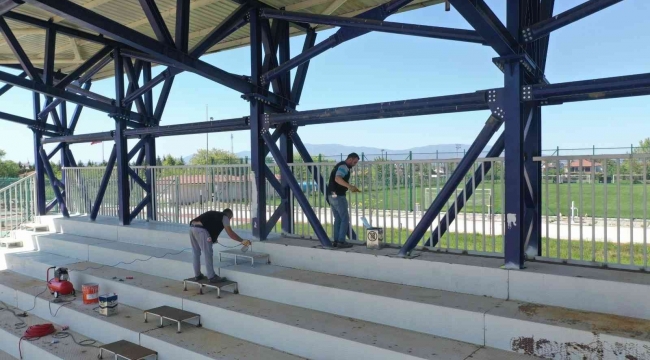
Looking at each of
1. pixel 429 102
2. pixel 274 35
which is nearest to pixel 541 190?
pixel 429 102

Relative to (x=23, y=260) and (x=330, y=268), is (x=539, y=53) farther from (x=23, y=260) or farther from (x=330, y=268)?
(x=23, y=260)

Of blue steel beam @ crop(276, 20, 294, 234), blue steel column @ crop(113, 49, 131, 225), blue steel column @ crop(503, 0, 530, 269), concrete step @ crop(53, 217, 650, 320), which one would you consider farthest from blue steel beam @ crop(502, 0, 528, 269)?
blue steel column @ crop(113, 49, 131, 225)

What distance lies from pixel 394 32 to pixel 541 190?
2858mm

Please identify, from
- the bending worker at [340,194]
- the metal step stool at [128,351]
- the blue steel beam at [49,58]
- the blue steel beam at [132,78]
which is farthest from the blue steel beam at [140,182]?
the metal step stool at [128,351]

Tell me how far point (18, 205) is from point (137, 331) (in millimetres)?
9788

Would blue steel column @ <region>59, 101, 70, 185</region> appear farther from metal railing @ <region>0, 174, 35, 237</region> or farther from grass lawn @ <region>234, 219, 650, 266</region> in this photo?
grass lawn @ <region>234, 219, 650, 266</region>

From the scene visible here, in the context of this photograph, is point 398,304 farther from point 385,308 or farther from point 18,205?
point 18,205

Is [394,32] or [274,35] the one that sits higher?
[274,35]

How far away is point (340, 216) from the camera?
7059 mm

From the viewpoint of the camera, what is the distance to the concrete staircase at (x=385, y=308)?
13.5ft

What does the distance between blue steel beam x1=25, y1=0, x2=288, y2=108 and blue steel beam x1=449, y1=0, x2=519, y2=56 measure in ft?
13.3

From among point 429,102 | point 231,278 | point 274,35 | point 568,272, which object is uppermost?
point 274,35

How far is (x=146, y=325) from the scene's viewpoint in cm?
594

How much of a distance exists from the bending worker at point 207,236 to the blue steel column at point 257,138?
934mm
